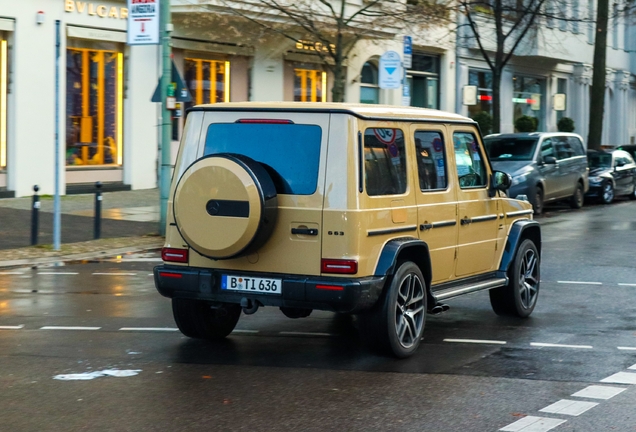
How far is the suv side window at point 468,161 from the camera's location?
8992 millimetres

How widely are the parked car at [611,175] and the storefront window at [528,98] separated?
1212 cm

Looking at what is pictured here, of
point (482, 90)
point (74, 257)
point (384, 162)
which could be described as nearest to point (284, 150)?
point (384, 162)

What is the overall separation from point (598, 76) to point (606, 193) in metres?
Result: 8.41

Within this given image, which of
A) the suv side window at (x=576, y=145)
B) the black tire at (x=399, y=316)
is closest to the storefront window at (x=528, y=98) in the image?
the suv side window at (x=576, y=145)

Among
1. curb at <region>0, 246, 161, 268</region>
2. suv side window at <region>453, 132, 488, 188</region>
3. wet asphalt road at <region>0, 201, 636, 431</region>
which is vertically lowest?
wet asphalt road at <region>0, 201, 636, 431</region>

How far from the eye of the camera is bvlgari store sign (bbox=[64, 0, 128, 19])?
23469 mm

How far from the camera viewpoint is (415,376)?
7312 millimetres

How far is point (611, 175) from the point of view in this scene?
27.8 m

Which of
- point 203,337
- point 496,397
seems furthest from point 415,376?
point 203,337

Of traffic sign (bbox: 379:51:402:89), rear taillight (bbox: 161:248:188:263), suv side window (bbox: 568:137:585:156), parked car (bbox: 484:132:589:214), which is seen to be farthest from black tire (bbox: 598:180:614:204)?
rear taillight (bbox: 161:248:188:263)

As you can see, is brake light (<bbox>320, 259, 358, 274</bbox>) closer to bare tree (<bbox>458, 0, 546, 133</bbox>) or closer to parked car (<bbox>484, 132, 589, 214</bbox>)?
parked car (<bbox>484, 132, 589, 214</bbox>)

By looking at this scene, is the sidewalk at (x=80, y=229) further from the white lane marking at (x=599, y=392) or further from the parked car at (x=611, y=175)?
the parked car at (x=611, y=175)

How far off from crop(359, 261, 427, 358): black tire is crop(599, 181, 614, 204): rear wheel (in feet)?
66.2

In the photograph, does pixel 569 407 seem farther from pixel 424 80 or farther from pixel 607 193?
pixel 424 80
